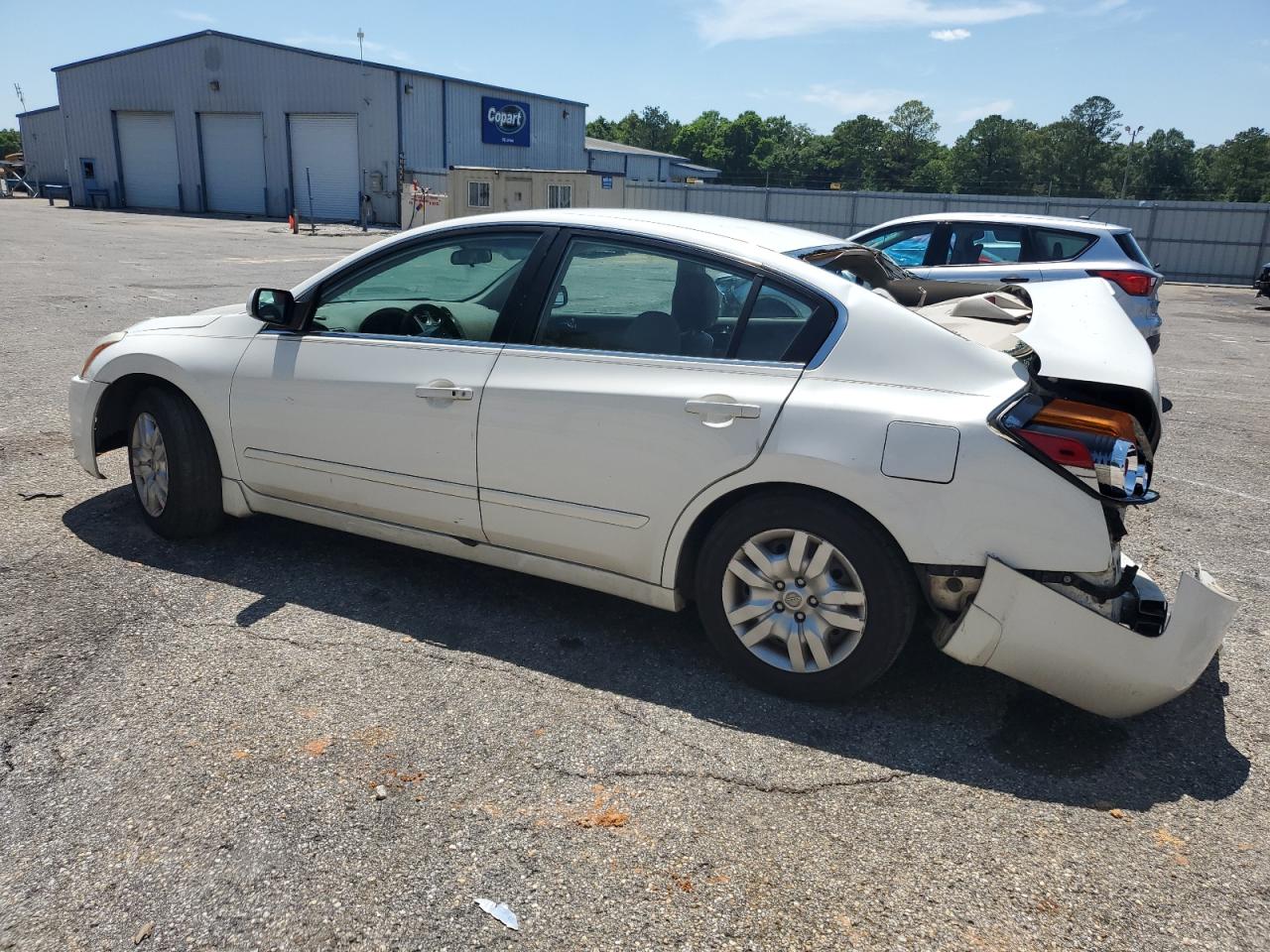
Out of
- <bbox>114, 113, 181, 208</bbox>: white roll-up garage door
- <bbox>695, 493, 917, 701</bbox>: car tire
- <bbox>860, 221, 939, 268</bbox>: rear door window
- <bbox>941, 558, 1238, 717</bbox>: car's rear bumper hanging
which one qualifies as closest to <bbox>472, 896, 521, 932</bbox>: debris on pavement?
<bbox>695, 493, 917, 701</bbox>: car tire

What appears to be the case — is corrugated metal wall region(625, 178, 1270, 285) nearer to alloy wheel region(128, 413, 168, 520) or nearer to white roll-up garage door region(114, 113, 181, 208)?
alloy wheel region(128, 413, 168, 520)

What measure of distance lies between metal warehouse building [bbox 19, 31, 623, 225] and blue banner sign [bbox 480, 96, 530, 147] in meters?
0.05

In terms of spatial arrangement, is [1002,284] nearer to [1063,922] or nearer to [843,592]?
[843,592]

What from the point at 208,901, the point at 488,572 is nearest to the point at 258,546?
the point at 488,572

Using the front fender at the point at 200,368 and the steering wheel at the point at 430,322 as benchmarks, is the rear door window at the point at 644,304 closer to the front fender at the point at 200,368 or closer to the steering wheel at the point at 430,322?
the steering wheel at the point at 430,322

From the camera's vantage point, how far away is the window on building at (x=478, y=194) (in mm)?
27594

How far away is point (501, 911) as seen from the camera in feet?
7.55

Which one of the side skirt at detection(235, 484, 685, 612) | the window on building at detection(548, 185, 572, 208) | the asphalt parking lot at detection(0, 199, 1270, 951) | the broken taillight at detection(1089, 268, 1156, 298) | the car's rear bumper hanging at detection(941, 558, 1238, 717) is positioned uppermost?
the window on building at detection(548, 185, 572, 208)

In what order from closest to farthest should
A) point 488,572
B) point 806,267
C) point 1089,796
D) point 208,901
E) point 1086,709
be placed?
point 208,901 < point 1089,796 < point 1086,709 < point 806,267 < point 488,572

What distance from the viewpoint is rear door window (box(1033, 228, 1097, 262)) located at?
916cm

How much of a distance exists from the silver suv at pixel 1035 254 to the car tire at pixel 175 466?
253 inches

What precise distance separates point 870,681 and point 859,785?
1.30 ft

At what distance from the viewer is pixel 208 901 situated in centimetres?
230

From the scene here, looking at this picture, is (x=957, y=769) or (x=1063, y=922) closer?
(x=1063, y=922)
